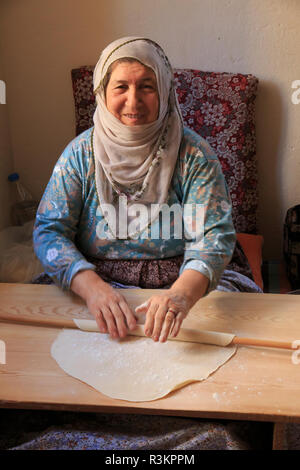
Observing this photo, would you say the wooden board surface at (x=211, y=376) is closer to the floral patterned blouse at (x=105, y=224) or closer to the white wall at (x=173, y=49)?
the floral patterned blouse at (x=105, y=224)

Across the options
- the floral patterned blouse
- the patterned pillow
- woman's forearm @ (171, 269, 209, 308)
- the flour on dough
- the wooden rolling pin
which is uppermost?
the patterned pillow

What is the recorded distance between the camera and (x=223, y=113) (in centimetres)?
203

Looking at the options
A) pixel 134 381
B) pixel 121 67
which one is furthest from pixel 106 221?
pixel 134 381

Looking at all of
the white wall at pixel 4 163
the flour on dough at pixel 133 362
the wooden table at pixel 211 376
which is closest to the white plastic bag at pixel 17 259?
the white wall at pixel 4 163

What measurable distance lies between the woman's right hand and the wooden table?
0.06m

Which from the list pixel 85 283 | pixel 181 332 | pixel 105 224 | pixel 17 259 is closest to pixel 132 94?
pixel 105 224

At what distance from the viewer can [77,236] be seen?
4.92ft

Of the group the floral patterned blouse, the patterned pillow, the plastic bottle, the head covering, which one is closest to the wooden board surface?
the floral patterned blouse

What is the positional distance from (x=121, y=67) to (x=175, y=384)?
902mm

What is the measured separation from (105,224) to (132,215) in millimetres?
93

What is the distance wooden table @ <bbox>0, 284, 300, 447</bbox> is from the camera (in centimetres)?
91

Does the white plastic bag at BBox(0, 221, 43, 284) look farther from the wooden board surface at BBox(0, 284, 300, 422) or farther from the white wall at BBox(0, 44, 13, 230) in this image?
the wooden board surface at BBox(0, 284, 300, 422)

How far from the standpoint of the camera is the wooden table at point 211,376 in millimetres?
906

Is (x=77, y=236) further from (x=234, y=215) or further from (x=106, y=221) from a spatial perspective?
(x=234, y=215)
